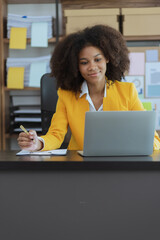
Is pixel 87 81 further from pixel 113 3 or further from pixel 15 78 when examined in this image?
pixel 113 3

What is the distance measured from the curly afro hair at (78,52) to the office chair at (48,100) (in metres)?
0.15

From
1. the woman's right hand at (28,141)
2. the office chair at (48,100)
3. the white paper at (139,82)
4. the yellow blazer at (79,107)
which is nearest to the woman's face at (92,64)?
the yellow blazer at (79,107)

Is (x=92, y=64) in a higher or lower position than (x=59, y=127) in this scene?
higher

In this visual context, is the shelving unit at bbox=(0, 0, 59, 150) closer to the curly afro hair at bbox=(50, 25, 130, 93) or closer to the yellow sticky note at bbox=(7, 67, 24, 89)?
the yellow sticky note at bbox=(7, 67, 24, 89)

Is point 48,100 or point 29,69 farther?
point 29,69

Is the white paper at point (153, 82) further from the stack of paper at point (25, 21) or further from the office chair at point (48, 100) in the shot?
the office chair at point (48, 100)

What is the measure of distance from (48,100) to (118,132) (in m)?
0.86

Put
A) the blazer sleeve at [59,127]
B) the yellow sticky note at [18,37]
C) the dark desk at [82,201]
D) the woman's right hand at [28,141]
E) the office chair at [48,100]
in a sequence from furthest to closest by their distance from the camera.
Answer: the yellow sticky note at [18,37], the office chair at [48,100], the blazer sleeve at [59,127], the woman's right hand at [28,141], the dark desk at [82,201]

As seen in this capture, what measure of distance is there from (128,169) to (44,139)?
47cm

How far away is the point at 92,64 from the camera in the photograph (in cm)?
149

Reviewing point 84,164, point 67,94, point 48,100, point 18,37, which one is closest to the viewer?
point 84,164

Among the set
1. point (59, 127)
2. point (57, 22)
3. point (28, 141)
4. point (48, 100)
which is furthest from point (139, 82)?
point (28, 141)

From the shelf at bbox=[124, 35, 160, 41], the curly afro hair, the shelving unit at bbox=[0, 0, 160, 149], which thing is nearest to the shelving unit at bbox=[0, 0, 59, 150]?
the shelving unit at bbox=[0, 0, 160, 149]

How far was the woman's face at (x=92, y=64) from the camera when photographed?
1499mm
